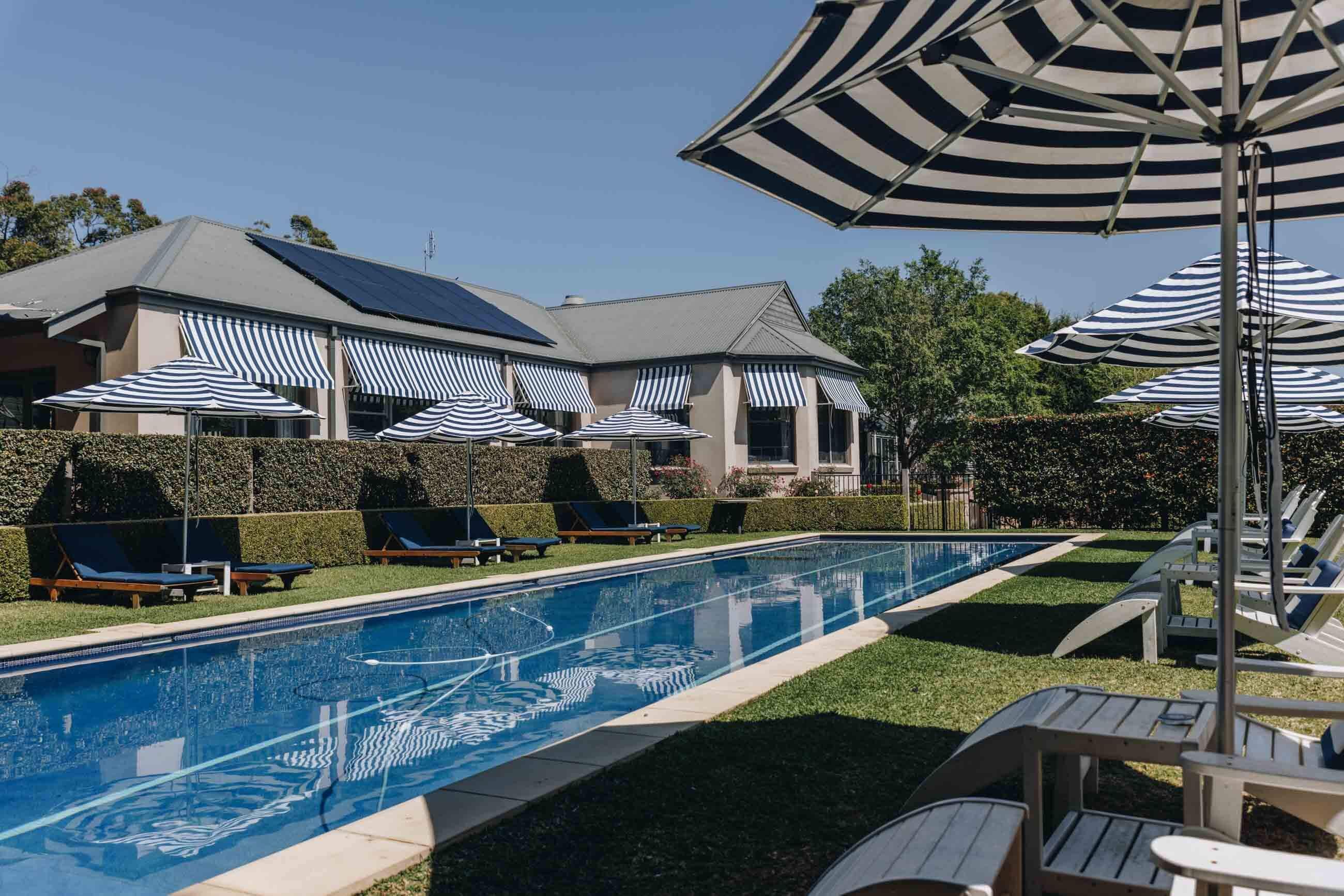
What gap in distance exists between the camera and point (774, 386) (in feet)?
102

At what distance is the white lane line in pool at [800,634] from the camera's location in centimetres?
982

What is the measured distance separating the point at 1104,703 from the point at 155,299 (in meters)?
20.1

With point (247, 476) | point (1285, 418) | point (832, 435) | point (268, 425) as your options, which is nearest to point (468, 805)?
point (247, 476)

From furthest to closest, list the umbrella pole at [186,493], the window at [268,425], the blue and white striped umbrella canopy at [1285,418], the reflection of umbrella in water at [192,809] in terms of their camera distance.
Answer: the window at [268,425], the blue and white striped umbrella canopy at [1285,418], the umbrella pole at [186,493], the reflection of umbrella in water at [192,809]

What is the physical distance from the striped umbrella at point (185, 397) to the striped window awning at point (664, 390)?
16212mm

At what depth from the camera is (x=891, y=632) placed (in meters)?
9.93

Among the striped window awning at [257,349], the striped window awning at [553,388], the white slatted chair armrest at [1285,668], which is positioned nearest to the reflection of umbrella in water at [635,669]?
the white slatted chair armrest at [1285,668]

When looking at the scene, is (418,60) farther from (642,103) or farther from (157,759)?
(157,759)

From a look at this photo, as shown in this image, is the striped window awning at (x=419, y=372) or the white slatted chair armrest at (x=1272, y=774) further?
the striped window awning at (x=419, y=372)

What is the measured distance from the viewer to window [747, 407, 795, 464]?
31781 millimetres

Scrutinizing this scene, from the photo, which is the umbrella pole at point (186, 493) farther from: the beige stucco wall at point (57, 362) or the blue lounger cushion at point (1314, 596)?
the blue lounger cushion at point (1314, 596)

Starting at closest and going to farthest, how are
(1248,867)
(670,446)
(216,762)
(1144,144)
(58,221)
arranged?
(1248,867)
(1144,144)
(216,762)
(670,446)
(58,221)

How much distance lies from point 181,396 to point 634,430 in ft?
41.3

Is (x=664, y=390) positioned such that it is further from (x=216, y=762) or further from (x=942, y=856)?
(x=942, y=856)
